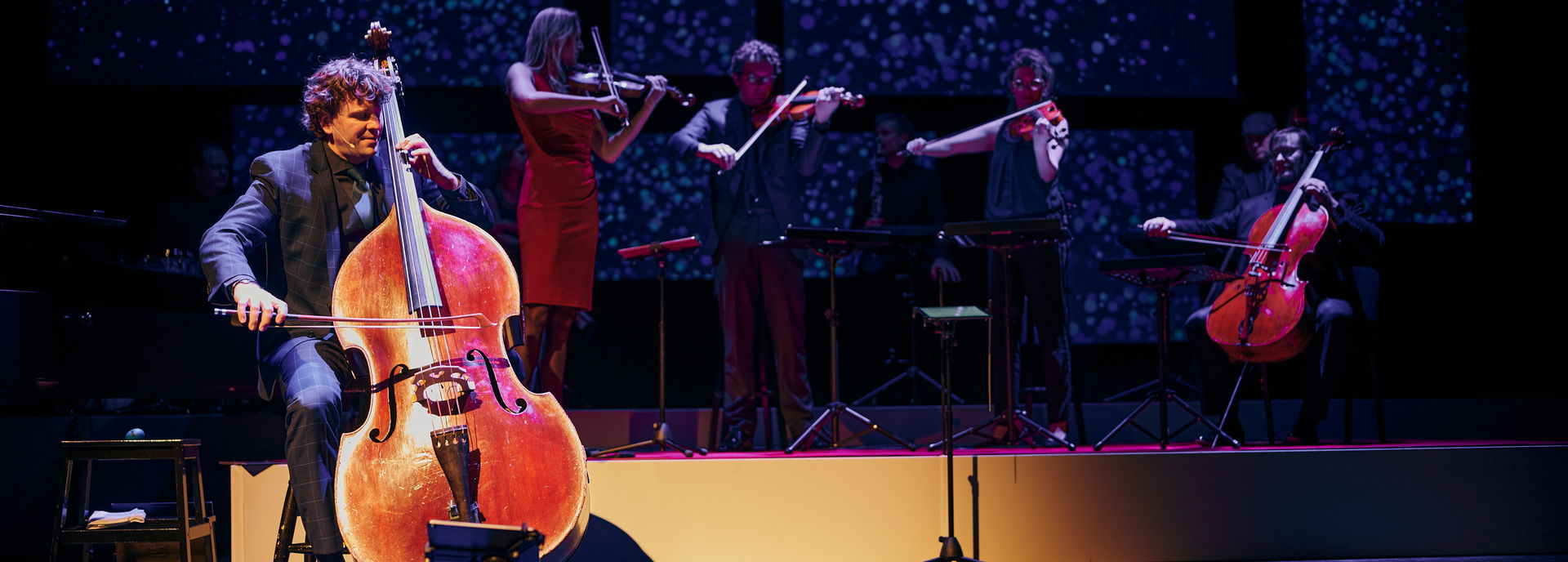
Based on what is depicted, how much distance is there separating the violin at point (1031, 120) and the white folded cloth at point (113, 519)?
3.30 metres

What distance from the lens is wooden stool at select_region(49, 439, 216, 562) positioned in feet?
9.52

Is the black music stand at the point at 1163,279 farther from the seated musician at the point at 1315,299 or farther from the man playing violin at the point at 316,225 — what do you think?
the man playing violin at the point at 316,225

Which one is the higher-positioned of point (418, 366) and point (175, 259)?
point (175, 259)

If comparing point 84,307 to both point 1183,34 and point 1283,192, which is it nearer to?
point 1283,192

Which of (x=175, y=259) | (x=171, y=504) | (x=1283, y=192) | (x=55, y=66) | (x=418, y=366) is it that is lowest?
(x=171, y=504)

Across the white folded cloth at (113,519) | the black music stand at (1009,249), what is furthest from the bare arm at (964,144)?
the white folded cloth at (113,519)

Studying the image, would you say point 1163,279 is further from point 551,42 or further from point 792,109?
point 551,42

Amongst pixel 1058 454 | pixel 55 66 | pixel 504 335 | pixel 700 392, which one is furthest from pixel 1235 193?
pixel 55 66

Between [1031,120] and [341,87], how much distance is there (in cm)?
270

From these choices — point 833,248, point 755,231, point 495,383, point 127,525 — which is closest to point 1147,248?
point 833,248

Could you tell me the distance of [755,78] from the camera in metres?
4.30

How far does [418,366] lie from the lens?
2.22m

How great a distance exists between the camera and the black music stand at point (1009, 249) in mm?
3826

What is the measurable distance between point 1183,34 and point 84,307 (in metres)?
5.39
